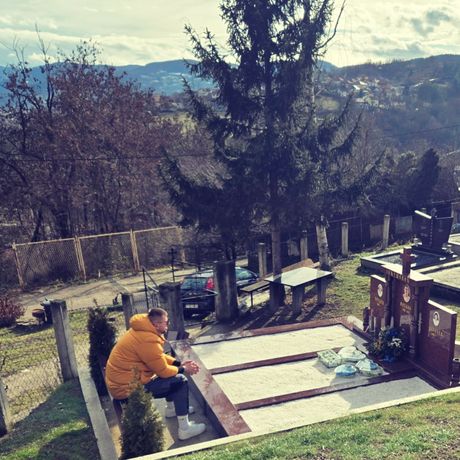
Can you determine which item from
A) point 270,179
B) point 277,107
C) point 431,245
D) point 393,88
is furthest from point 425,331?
point 393,88

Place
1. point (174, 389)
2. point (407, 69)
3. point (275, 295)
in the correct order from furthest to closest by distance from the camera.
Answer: point (407, 69)
point (275, 295)
point (174, 389)

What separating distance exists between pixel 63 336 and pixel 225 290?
4062mm

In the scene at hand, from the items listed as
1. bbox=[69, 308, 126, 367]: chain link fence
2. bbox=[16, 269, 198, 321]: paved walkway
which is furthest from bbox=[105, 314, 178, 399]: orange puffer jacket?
bbox=[16, 269, 198, 321]: paved walkway

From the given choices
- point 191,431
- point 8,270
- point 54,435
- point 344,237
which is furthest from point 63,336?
point 344,237

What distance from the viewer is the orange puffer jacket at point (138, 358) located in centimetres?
546

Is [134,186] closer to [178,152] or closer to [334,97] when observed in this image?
[178,152]

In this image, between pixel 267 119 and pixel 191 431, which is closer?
pixel 191 431

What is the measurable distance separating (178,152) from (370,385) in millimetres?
23635

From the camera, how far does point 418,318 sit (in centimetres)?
707

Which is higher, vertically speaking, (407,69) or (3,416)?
(407,69)

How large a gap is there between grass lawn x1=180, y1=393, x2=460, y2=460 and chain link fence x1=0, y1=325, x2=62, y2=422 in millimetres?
3851

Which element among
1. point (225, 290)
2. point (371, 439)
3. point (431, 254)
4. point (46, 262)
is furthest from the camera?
point (46, 262)

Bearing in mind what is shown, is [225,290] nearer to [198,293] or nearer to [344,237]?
[198,293]

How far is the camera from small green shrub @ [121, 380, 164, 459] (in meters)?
4.67
